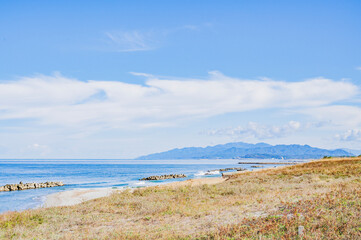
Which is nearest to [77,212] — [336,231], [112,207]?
[112,207]

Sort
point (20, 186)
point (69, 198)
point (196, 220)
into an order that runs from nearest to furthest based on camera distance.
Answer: point (196, 220), point (69, 198), point (20, 186)

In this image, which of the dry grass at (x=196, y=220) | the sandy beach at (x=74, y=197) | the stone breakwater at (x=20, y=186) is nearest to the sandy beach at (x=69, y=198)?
the sandy beach at (x=74, y=197)

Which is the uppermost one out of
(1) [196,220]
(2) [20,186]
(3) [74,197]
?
(1) [196,220]

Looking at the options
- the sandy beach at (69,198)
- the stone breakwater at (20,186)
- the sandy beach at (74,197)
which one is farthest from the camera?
the stone breakwater at (20,186)

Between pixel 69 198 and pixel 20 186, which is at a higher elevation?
pixel 20 186

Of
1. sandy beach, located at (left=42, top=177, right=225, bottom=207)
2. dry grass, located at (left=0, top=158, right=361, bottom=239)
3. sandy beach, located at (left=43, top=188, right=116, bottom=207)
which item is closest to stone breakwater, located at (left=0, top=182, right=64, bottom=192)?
sandy beach, located at (left=42, top=177, right=225, bottom=207)

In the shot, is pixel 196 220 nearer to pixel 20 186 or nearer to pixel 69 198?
pixel 69 198

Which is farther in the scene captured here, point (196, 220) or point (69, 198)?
point (69, 198)

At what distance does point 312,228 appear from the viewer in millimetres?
10867

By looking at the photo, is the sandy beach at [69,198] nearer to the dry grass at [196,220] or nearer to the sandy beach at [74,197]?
the sandy beach at [74,197]

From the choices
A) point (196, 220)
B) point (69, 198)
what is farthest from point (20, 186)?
point (196, 220)

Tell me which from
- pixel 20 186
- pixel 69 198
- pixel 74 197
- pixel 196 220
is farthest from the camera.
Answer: pixel 20 186

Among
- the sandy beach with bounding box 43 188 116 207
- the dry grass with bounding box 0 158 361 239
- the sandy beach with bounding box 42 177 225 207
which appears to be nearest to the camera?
the dry grass with bounding box 0 158 361 239

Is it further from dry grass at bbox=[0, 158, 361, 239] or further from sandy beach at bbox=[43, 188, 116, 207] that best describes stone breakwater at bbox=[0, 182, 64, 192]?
dry grass at bbox=[0, 158, 361, 239]
